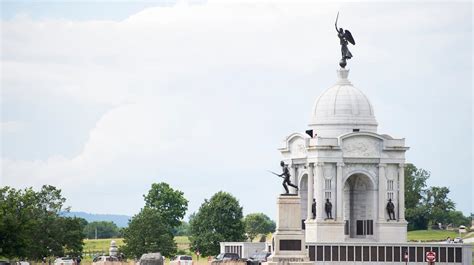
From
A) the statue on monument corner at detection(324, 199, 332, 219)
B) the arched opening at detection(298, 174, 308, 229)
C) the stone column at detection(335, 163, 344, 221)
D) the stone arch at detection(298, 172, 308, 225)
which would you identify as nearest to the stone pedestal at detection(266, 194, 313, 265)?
the statue on monument corner at detection(324, 199, 332, 219)

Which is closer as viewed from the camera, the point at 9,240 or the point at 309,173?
the point at 9,240

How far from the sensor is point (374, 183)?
136125 millimetres

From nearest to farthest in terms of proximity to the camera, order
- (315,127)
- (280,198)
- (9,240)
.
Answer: (280,198), (9,240), (315,127)

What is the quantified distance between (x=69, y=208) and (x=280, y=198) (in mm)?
35592

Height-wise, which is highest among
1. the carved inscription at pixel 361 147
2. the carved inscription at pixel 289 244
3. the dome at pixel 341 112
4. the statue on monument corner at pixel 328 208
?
the dome at pixel 341 112

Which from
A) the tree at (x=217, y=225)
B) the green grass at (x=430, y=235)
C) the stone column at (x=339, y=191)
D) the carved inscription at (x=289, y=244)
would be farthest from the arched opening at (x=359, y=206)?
the green grass at (x=430, y=235)

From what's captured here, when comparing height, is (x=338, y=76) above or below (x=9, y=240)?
above

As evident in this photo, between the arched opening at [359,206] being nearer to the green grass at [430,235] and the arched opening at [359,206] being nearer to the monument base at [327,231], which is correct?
the monument base at [327,231]

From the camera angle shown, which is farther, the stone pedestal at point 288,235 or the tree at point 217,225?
the tree at point 217,225

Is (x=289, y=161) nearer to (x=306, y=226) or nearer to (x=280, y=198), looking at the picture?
(x=306, y=226)

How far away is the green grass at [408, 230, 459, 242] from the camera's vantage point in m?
168

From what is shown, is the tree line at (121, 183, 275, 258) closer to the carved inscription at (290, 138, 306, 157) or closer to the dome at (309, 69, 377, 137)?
the carved inscription at (290, 138, 306, 157)

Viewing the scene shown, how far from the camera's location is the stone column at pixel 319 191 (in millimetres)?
134125

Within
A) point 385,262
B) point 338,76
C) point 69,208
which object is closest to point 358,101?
point 338,76
